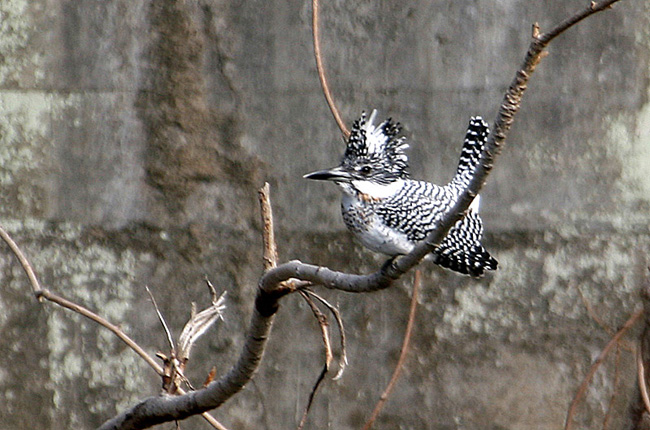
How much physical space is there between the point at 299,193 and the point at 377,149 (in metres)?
0.77

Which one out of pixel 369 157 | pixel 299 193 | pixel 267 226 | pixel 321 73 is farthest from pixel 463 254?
pixel 299 193

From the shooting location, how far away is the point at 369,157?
7.70ft

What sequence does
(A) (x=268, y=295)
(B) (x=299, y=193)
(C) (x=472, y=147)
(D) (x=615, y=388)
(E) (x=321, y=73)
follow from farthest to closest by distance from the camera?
1. (B) (x=299, y=193)
2. (D) (x=615, y=388)
3. (C) (x=472, y=147)
4. (E) (x=321, y=73)
5. (A) (x=268, y=295)

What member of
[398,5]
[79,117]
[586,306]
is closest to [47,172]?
[79,117]

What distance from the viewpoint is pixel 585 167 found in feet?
9.78

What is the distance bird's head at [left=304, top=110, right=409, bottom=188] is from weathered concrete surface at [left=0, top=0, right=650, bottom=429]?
66 centimetres

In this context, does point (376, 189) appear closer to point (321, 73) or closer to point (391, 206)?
point (391, 206)

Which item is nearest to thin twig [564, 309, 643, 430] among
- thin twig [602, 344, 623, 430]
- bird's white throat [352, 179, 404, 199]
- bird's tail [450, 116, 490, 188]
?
thin twig [602, 344, 623, 430]

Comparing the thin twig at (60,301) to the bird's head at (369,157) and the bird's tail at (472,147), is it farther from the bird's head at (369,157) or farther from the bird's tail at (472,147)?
the bird's tail at (472,147)

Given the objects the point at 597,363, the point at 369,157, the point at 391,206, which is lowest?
the point at 597,363

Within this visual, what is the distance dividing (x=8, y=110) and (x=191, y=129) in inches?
22.6

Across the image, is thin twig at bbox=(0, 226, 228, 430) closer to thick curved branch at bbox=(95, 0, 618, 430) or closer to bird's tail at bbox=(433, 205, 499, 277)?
thick curved branch at bbox=(95, 0, 618, 430)

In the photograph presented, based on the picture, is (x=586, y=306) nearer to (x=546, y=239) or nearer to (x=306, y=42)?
(x=546, y=239)

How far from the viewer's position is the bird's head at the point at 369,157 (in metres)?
2.30
